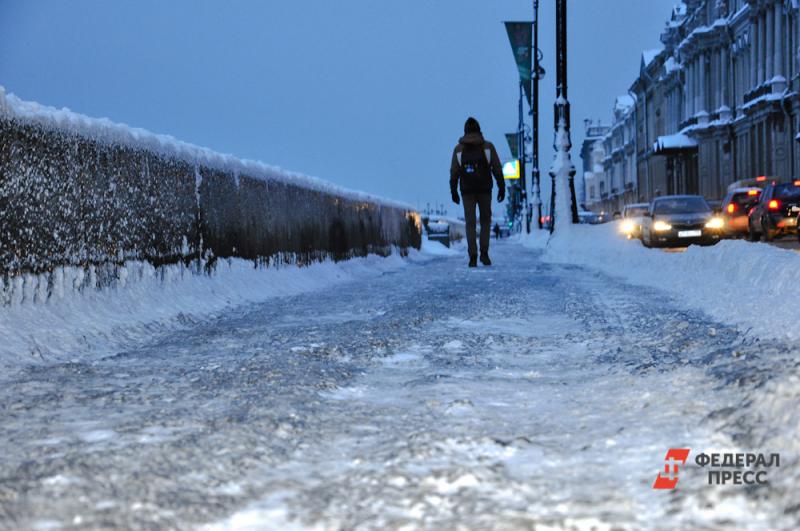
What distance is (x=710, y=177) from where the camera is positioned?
54312mm

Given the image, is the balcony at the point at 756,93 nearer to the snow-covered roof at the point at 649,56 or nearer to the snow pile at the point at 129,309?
the snow-covered roof at the point at 649,56

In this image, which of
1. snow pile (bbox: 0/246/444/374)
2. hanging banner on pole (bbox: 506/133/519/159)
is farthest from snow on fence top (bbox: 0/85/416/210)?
hanging banner on pole (bbox: 506/133/519/159)

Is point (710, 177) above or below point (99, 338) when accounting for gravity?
above

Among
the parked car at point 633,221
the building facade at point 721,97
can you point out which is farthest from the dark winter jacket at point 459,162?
the building facade at point 721,97

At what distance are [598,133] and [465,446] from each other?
135982 mm

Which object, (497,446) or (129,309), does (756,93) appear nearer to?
(129,309)

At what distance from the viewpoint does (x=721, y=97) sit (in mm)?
52531

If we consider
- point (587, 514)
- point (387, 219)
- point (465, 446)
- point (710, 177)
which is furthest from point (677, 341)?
point (710, 177)

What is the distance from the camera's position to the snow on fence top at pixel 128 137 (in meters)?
5.26

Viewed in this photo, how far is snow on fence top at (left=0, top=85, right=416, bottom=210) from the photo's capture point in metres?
5.26

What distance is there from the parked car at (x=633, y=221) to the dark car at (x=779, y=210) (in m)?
3.84

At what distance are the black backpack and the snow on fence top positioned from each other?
271 cm

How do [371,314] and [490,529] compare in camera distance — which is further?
[371,314]

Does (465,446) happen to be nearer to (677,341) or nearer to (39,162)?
(677,341)
